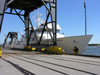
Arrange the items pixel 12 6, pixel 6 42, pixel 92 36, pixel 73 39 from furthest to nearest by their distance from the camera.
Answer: pixel 6 42 → pixel 12 6 → pixel 73 39 → pixel 92 36

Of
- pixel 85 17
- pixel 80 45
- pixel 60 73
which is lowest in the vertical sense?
pixel 60 73

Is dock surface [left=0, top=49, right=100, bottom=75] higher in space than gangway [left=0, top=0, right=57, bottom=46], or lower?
lower

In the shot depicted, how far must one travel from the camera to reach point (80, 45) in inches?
655

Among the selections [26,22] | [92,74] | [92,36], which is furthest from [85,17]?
[92,74]

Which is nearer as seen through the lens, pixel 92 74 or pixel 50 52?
pixel 92 74

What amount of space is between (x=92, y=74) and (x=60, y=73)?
125 cm

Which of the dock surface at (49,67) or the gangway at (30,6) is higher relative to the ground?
the gangway at (30,6)

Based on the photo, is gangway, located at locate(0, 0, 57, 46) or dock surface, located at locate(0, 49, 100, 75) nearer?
dock surface, located at locate(0, 49, 100, 75)

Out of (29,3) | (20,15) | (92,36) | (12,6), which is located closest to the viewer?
(92,36)

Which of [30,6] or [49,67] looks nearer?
[49,67]

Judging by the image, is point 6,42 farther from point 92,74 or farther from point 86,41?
point 92,74

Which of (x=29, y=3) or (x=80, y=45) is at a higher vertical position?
(x=29, y=3)

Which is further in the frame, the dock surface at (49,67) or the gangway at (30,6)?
the gangway at (30,6)

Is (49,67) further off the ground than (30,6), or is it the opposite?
(30,6)
